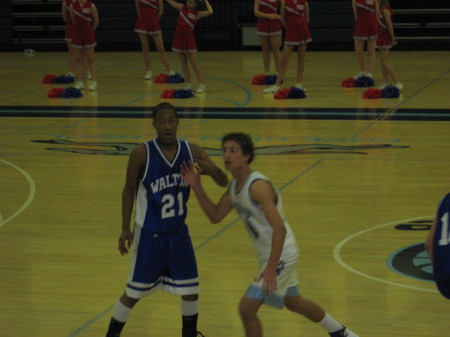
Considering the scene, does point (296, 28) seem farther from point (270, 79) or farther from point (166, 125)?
point (166, 125)

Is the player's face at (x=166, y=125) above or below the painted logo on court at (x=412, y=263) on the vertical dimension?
above

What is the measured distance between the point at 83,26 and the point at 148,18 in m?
1.41

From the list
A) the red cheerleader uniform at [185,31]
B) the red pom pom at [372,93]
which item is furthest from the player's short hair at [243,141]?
the red cheerleader uniform at [185,31]

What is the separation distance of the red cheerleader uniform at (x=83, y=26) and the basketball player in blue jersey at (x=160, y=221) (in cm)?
997

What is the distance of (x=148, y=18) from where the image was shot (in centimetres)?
1563

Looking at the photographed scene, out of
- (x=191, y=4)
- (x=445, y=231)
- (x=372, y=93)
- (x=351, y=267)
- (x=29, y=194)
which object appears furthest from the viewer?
(x=191, y=4)

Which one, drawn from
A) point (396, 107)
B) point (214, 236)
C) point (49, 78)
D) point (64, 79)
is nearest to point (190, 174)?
point (214, 236)

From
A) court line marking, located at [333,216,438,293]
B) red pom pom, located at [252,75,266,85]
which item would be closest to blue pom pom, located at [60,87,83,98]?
red pom pom, located at [252,75,266,85]

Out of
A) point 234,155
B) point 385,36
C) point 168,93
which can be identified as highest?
point 234,155

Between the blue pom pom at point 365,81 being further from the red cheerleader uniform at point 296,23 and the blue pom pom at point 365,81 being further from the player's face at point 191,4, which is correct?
the player's face at point 191,4

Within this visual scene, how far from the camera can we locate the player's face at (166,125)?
4.83 meters

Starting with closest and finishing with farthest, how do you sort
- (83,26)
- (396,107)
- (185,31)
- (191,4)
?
(396,107) → (191,4) → (185,31) → (83,26)

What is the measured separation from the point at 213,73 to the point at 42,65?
159 inches

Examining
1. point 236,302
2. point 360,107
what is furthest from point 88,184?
point 360,107
